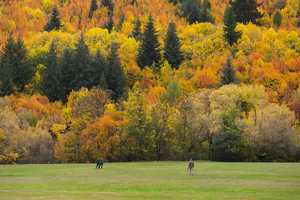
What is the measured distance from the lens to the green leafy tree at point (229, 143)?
3076 inches

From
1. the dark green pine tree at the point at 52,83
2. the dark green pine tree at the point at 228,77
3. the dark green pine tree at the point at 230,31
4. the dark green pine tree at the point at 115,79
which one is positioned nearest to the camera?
the dark green pine tree at the point at 228,77

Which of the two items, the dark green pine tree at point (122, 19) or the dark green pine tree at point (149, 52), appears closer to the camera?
the dark green pine tree at point (149, 52)

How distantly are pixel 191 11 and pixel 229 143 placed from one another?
10361cm

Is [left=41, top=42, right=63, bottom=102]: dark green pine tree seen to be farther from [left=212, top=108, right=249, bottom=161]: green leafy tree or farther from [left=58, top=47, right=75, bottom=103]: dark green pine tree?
[left=212, top=108, right=249, bottom=161]: green leafy tree

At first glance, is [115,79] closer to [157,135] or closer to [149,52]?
[149,52]

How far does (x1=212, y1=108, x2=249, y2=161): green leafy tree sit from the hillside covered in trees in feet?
0.73

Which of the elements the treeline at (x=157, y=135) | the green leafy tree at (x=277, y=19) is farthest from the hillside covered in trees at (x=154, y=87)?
the green leafy tree at (x=277, y=19)

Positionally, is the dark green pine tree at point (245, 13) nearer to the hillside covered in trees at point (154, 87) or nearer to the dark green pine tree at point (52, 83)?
the hillside covered in trees at point (154, 87)

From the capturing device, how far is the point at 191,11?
17312 centimetres

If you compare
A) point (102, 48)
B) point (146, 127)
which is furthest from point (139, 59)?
point (146, 127)

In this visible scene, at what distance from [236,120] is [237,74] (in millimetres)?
36232

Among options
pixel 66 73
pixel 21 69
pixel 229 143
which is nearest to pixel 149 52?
pixel 66 73

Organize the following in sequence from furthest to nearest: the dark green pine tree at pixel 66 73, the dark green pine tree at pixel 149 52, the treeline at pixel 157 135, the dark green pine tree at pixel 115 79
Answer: the dark green pine tree at pixel 149 52
the dark green pine tree at pixel 66 73
the dark green pine tree at pixel 115 79
the treeline at pixel 157 135

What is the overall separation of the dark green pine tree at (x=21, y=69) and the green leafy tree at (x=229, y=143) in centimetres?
6220
